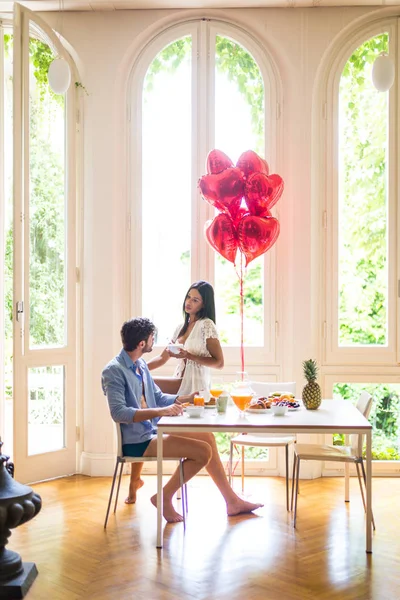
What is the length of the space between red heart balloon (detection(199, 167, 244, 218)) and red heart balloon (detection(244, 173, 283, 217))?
0.20 feet

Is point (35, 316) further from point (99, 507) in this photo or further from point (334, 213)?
point (334, 213)

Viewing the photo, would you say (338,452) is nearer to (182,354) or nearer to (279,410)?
(279,410)

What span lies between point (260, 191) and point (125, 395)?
63.9 inches

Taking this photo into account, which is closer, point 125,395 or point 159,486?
point 159,486

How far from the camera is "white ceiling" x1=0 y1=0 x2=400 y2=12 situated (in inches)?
209

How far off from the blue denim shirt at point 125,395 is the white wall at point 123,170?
1.29 metres

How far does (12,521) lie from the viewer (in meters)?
3.17

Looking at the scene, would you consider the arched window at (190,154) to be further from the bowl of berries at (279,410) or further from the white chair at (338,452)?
the bowl of berries at (279,410)

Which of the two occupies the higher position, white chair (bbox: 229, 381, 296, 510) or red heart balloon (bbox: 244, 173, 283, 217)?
red heart balloon (bbox: 244, 173, 283, 217)

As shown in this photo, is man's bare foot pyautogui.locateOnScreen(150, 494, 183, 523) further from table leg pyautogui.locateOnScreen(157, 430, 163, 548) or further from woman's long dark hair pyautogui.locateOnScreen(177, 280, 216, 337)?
woman's long dark hair pyautogui.locateOnScreen(177, 280, 216, 337)

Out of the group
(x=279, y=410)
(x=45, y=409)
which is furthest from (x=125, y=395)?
(x=45, y=409)

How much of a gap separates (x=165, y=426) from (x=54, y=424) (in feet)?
6.14

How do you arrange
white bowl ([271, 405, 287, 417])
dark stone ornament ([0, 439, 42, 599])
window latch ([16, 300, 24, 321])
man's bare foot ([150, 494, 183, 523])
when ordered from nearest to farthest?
dark stone ornament ([0, 439, 42, 599]) < white bowl ([271, 405, 287, 417]) < man's bare foot ([150, 494, 183, 523]) < window latch ([16, 300, 24, 321])

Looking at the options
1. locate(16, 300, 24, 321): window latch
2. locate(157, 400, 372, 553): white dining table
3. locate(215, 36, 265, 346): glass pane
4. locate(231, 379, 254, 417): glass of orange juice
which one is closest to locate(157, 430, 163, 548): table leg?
locate(157, 400, 372, 553): white dining table
